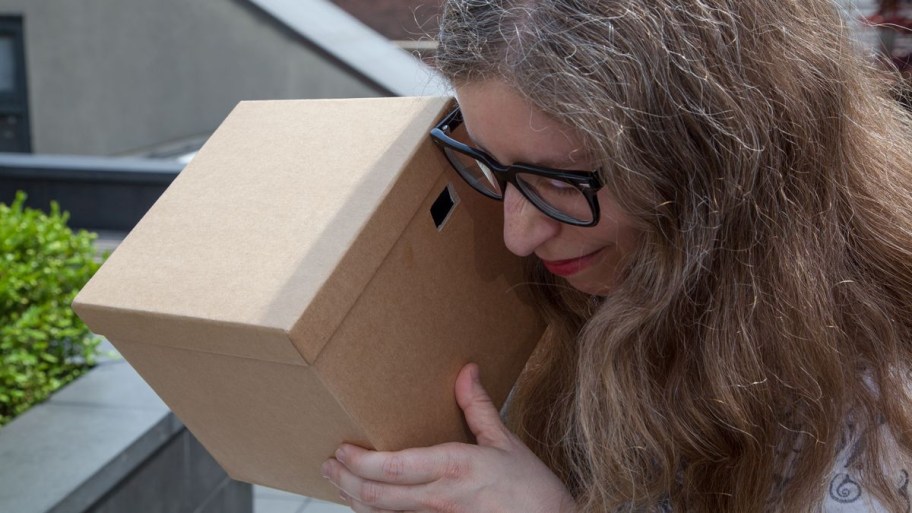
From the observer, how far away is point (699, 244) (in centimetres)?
105

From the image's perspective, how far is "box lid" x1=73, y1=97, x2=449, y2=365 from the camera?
1047mm

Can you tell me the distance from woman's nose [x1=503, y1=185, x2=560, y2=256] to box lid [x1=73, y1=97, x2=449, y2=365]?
0.13 metres

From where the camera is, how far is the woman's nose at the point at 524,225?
1113 mm

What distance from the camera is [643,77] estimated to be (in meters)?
0.99

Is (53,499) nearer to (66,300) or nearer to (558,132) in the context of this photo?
(66,300)

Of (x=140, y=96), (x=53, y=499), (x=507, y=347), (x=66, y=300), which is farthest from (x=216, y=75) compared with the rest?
(x=507, y=347)

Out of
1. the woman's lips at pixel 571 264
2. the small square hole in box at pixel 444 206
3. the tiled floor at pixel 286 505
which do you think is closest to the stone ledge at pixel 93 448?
the tiled floor at pixel 286 505

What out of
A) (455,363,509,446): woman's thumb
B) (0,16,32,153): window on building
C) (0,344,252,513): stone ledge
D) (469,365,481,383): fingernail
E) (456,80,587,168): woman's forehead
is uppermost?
(456,80,587,168): woman's forehead

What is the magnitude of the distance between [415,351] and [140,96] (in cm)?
734

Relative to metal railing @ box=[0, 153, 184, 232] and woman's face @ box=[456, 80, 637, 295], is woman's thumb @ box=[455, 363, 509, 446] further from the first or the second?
metal railing @ box=[0, 153, 184, 232]

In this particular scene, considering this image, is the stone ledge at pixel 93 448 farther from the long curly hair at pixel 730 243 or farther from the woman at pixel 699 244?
the long curly hair at pixel 730 243

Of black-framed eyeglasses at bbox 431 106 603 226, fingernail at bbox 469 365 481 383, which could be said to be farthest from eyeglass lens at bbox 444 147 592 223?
fingernail at bbox 469 365 481 383

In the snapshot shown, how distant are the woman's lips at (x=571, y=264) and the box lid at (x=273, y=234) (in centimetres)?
19

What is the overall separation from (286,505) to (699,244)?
8.70 feet
